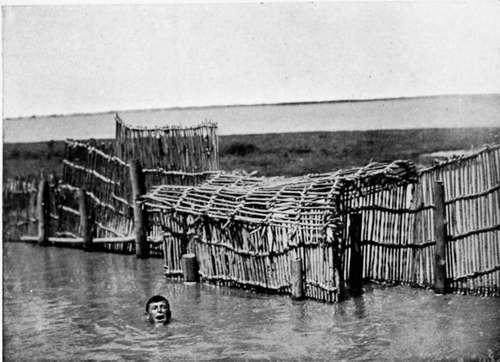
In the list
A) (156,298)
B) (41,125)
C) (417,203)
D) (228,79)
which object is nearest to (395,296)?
(417,203)

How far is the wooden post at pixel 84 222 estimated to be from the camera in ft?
35.9

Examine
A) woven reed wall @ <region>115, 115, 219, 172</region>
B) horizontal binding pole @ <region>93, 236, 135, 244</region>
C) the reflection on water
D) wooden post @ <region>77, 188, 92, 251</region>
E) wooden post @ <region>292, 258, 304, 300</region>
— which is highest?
woven reed wall @ <region>115, 115, 219, 172</region>

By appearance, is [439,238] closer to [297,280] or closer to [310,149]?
[297,280]

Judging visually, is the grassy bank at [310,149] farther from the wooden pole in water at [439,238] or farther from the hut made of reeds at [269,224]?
the hut made of reeds at [269,224]

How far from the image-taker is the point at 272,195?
9039 mm

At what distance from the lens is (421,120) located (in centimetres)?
1022

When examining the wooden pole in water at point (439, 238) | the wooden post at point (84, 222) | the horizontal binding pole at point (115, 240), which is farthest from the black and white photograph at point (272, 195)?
the wooden post at point (84, 222)

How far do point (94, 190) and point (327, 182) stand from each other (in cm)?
406

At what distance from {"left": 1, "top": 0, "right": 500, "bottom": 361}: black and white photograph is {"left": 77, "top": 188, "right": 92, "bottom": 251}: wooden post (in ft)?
1.68

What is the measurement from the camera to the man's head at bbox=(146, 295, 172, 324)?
8172mm

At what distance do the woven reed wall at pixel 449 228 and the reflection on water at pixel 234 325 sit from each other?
255mm

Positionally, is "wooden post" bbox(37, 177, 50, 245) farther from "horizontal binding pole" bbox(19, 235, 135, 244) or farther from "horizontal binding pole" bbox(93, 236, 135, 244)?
"horizontal binding pole" bbox(93, 236, 135, 244)

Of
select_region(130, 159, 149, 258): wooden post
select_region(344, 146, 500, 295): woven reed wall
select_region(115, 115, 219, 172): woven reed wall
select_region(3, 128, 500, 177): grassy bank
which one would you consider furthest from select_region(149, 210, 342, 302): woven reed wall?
select_region(3, 128, 500, 177): grassy bank

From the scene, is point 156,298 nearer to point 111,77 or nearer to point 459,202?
point 111,77
